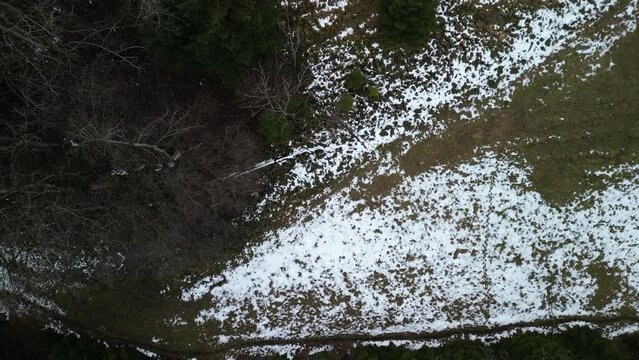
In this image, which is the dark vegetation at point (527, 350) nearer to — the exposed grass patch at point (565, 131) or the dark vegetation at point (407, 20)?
the exposed grass patch at point (565, 131)

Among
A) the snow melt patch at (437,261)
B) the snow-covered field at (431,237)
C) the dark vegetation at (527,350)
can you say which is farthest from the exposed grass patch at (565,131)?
the dark vegetation at (527,350)

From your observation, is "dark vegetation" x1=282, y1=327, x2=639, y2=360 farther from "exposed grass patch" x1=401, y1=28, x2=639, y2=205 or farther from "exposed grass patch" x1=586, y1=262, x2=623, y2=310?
"exposed grass patch" x1=401, y1=28, x2=639, y2=205

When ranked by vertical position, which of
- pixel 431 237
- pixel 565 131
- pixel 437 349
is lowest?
pixel 437 349

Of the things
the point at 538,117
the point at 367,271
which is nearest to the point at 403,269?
the point at 367,271

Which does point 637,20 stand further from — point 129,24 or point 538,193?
point 129,24

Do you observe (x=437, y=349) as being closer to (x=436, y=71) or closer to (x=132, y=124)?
(x=436, y=71)

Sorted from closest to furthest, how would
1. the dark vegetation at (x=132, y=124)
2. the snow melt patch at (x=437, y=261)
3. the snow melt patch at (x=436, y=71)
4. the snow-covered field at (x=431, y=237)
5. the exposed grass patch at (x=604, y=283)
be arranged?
the dark vegetation at (x=132, y=124) → the snow melt patch at (x=436, y=71) → the snow-covered field at (x=431, y=237) → the snow melt patch at (x=437, y=261) → the exposed grass patch at (x=604, y=283)

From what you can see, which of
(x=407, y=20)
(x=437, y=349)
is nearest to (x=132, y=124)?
(x=407, y=20)
